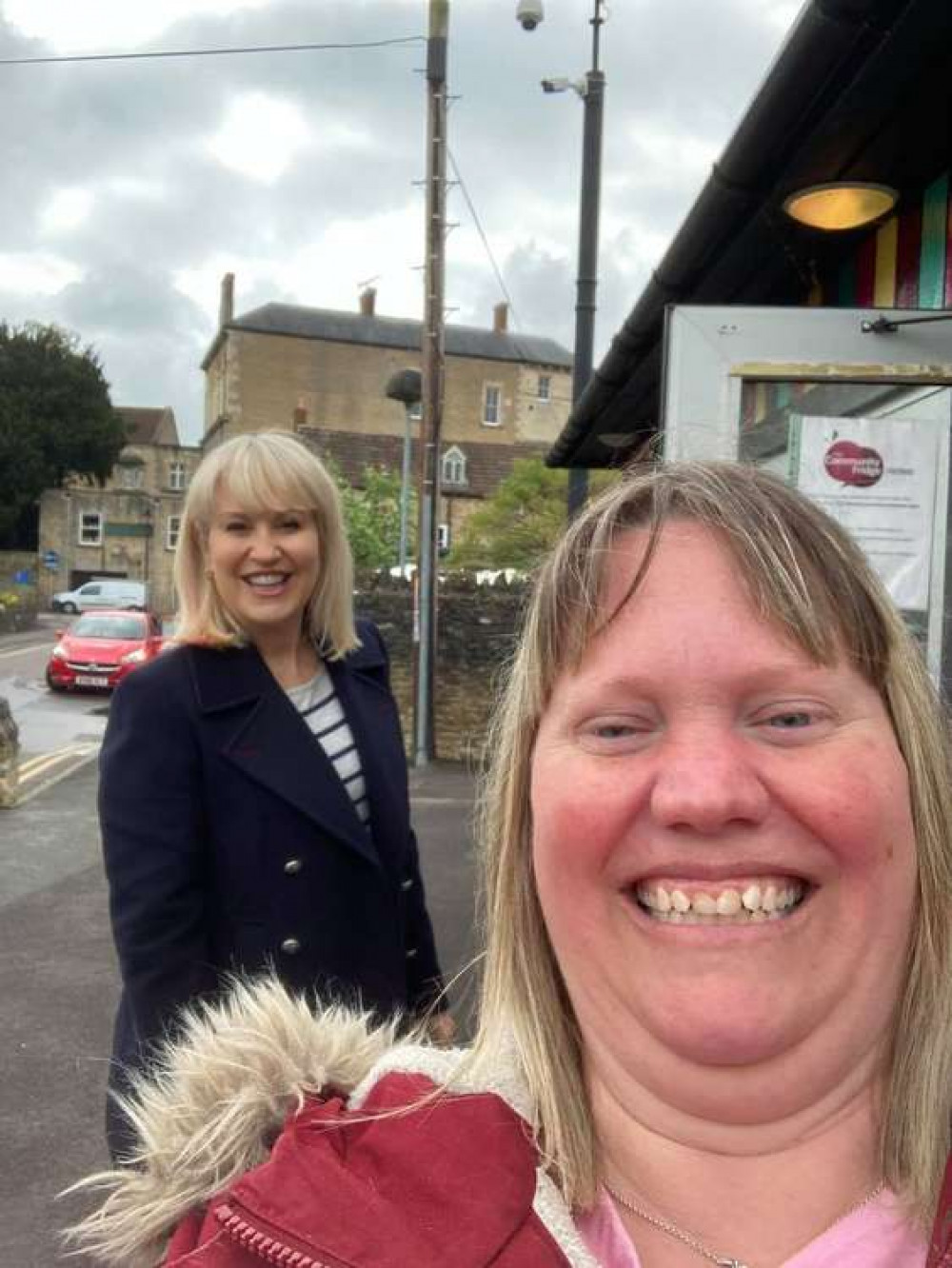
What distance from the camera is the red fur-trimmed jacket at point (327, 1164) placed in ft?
3.47

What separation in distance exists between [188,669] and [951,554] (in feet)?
8.01

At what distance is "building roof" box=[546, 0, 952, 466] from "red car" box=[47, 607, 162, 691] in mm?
15052

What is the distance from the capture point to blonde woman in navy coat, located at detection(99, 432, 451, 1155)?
2145 mm

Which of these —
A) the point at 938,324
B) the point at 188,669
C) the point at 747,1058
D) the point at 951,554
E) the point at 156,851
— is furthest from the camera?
the point at 951,554

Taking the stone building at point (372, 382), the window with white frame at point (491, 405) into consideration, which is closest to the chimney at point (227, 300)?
the stone building at point (372, 382)

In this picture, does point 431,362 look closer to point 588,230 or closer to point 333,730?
point 588,230

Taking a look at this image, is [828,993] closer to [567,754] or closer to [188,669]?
[567,754]

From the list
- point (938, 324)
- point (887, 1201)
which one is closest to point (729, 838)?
point (887, 1201)

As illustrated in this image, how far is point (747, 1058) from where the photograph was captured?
1096 millimetres

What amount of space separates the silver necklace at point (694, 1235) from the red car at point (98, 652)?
703 inches

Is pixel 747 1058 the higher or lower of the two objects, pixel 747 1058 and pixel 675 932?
the lower

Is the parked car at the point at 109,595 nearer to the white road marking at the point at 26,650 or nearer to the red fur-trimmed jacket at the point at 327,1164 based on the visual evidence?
the white road marking at the point at 26,650

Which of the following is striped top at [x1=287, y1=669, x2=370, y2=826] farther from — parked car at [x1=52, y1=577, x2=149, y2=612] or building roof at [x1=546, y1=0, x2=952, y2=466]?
parked car at [x1=52, y1=577, x2=149, y2=612]

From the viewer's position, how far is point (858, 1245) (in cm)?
112
